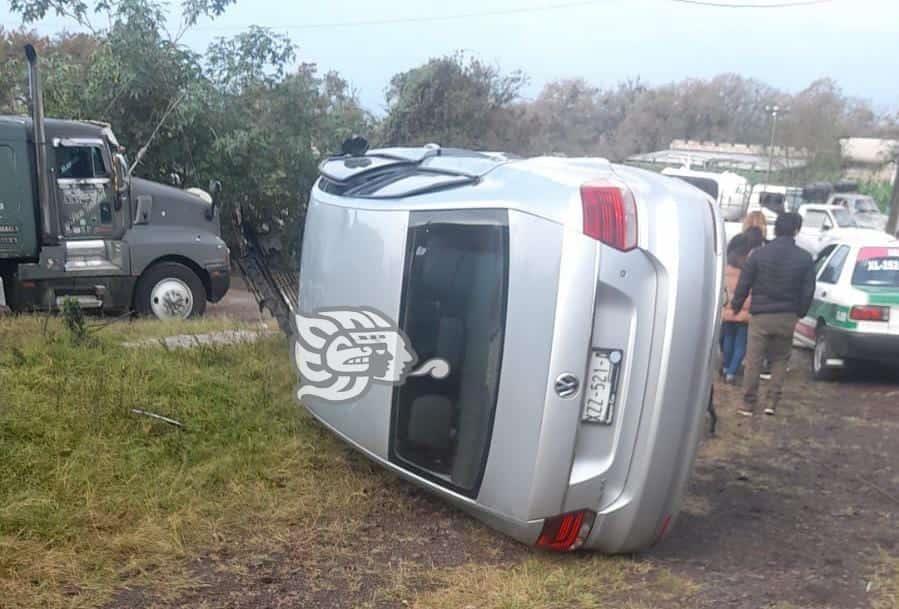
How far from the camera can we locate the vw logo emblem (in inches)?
150

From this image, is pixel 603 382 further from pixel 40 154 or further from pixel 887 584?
pixel 40 154

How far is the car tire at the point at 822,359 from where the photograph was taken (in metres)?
9.54

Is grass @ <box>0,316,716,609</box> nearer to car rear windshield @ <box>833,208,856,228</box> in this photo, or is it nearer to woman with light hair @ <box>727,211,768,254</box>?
woman with light hair @ <box>727,211,768,254</box>

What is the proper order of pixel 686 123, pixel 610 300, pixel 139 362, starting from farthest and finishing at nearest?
pixel 686 123 < pixel 139 362 < pixel 610 300

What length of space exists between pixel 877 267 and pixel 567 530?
6.89 m

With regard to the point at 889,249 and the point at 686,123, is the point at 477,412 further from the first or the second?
the point at 686,123

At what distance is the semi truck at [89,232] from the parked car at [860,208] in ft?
71.5

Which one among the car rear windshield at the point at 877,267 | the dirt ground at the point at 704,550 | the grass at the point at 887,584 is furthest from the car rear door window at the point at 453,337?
the car rear windshield at the point at 877,267

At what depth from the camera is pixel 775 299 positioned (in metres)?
7.64

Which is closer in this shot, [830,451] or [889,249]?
[830,451]

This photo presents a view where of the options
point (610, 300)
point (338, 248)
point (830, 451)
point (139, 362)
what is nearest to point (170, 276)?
point (139, 362)

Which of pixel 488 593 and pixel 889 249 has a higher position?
pixel 889 249

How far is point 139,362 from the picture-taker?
610 centimetres

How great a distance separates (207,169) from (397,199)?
13.8 meters
